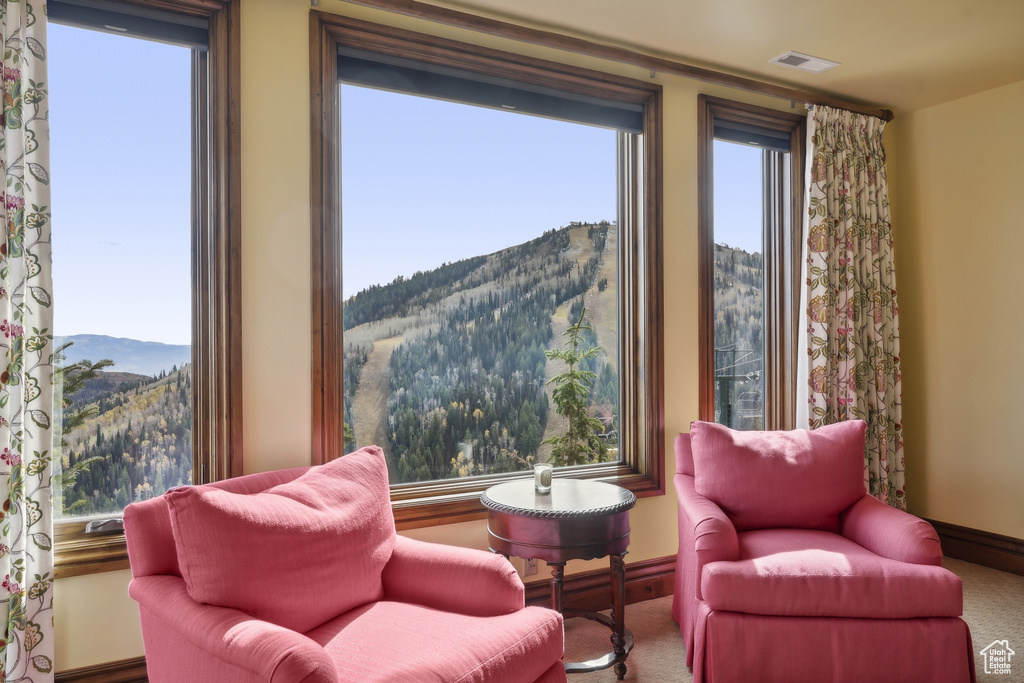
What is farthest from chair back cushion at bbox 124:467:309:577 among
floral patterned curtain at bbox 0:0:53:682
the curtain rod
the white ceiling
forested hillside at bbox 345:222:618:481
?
the white ceiling

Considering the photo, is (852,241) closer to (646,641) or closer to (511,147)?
(511,147)

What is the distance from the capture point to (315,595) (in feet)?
5.50

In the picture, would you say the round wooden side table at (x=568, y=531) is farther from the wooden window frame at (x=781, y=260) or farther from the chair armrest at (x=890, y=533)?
the wooden window frame at (x=781, y=260)

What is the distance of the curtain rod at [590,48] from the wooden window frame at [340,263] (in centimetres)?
11

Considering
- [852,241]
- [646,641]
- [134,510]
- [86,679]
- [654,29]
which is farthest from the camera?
[852,241]

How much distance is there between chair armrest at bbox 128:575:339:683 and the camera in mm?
1281

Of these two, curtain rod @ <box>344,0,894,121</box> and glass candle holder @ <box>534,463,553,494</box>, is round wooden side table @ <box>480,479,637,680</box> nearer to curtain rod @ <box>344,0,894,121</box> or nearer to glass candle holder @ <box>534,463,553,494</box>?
glass candle holder @ <box>534,463,553,494</box>

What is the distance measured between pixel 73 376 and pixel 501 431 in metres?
1.61

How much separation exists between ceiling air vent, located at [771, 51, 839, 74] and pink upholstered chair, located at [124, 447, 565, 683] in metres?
2.64

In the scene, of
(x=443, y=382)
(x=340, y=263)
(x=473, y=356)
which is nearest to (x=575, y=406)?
(x=473, y=356)

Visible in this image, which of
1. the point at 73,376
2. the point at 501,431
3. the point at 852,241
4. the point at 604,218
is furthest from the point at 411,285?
the point at 852,241

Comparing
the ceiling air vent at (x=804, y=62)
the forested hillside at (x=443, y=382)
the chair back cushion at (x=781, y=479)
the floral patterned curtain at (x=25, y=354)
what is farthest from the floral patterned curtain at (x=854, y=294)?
the floral patterned curtain at (x=25, y=354)

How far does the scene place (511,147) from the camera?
2971 millimetres


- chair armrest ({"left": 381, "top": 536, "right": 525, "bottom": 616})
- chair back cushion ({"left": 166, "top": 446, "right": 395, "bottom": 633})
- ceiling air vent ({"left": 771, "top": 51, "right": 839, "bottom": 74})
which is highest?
ceiling air vent ({"left": 771, "top": 51, "right": 839, "bottom": 74})
